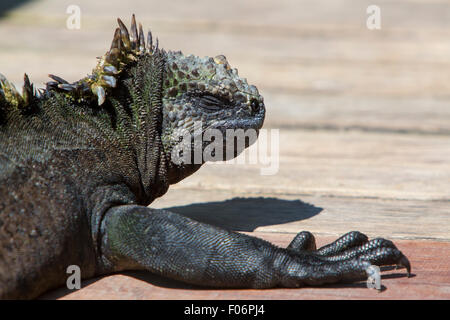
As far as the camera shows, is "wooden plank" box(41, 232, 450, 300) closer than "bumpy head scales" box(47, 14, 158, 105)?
Yes

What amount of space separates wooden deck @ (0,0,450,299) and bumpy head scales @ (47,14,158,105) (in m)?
0.88

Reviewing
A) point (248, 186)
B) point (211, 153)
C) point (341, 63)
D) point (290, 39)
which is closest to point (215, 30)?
point (290, 39)

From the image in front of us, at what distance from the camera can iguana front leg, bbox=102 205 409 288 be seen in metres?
2.92

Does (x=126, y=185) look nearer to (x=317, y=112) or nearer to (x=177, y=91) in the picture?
(x=177, y=91)

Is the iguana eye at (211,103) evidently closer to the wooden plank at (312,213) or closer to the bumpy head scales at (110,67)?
the bumpy head scales at (110,67)

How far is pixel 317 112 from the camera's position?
643 centimetres

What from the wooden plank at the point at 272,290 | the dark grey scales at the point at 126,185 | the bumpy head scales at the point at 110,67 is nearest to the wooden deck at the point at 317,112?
the wooden plank at the point at 272,290

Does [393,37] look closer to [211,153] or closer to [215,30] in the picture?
[215,30]

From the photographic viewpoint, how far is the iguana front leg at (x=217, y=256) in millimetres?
2918

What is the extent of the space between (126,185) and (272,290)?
903 millimetres

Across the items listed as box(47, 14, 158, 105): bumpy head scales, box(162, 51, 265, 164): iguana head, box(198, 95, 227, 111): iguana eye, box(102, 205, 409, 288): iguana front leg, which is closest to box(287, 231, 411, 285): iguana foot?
box(102, 205, 409, 288): iguana front leg

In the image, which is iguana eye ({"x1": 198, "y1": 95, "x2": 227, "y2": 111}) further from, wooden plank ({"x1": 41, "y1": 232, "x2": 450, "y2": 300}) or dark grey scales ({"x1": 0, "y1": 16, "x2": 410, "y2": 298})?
wooden plank ({"x1": 41, "y1": 232, "x2": 450, "y2": 300})

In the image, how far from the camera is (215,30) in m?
8.83

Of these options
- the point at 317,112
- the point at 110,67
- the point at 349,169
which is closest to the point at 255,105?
the point at 110,67
